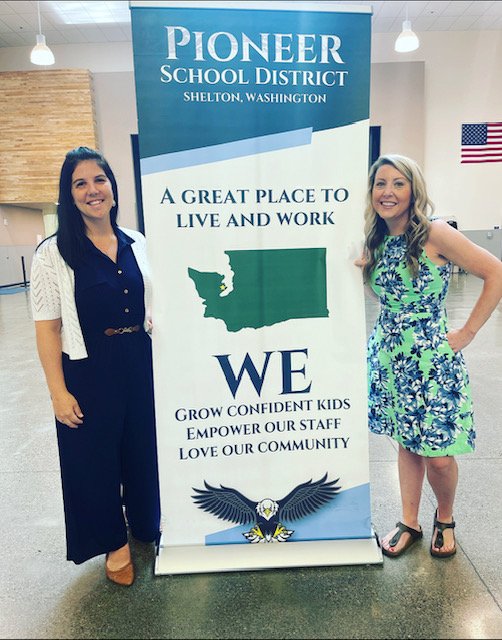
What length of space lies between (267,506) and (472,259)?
1156 mm

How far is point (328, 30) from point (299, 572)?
1916 millimetres

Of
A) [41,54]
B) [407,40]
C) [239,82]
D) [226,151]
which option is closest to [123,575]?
[226,151]

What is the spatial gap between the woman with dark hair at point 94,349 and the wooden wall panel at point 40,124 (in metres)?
12.4

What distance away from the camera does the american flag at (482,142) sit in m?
13.8

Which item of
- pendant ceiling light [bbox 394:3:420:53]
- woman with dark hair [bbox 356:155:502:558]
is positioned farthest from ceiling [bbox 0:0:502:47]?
woman with dark hair [bbox 356:155:502:558]

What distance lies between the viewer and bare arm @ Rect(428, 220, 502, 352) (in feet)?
5.59

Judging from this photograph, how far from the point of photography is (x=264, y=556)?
1.89 m

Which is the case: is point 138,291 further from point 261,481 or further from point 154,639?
point 154,639

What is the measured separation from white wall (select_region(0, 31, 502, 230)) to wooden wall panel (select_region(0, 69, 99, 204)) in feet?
1.84

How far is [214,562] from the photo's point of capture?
187 cm

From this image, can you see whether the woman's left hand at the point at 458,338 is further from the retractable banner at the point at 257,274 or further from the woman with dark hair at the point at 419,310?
the retractable banner at the point at 257,274

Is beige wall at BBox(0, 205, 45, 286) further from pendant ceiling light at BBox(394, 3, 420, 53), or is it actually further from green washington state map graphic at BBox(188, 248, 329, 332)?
green washington state map graphic at BBox(188, 248, 329, 332)

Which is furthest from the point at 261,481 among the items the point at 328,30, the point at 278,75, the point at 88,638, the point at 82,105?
the point at 82,105

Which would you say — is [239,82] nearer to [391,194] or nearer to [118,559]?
[391,194]
